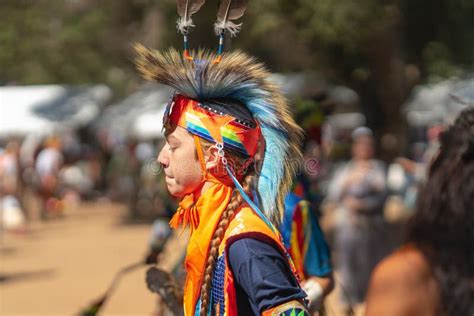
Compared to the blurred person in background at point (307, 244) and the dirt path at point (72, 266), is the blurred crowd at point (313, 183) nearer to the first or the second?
the blurred person in background at point (307, 244)

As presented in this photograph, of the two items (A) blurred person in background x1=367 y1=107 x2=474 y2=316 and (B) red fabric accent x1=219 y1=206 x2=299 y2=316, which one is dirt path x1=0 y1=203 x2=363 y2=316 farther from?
(A) blurred person in background x1=367 y1=107 x2=474 y2=316

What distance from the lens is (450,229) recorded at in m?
2.17

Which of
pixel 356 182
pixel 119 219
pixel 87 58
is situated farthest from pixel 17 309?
pixel 87 58

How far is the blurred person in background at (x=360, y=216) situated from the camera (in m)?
9.24

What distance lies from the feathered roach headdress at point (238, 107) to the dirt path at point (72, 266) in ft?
12.0

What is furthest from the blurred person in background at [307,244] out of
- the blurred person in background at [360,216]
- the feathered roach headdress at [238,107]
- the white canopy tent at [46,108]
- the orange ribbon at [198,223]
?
the white canopy tent at [46,108]

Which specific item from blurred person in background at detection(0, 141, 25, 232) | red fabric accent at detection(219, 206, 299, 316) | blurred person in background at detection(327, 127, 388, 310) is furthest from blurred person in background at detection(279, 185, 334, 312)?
blurred person in background at detection(0, 141, 25, 232)

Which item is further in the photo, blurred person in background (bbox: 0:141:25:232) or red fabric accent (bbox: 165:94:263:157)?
blurred person in background (bbox: 0:141:25:232)

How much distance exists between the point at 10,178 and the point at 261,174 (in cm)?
1292

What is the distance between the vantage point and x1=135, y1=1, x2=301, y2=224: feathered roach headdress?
3139 millimetres

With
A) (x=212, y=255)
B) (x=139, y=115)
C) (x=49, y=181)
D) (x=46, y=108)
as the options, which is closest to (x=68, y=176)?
(x=139, y=115)

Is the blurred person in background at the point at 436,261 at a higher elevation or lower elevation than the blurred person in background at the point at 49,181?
higher

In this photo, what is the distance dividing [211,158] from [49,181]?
18225 mm

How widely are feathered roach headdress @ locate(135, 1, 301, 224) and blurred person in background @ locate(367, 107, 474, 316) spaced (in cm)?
96
